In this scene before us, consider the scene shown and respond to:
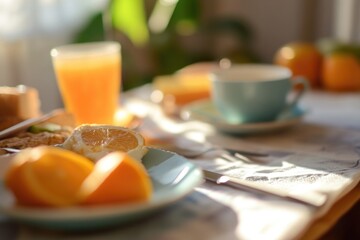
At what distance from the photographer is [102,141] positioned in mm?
675

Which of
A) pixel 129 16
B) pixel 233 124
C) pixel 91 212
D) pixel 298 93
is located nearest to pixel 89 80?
pixel 233 124

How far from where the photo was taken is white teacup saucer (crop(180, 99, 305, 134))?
0.92 meters

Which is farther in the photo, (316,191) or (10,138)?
(10,138)

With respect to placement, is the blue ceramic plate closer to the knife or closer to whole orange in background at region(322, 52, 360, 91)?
the knife

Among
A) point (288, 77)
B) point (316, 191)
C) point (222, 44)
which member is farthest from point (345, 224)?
point (222, 44)

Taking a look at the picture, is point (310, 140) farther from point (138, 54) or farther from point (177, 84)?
point (138, 54)

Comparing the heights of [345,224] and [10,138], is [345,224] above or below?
below

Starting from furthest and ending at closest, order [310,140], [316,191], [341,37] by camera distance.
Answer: [341,37] < [310,140] < [316,191]

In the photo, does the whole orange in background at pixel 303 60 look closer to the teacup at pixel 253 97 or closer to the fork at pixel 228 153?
the teacup at pixel 253 97

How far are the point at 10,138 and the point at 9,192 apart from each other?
185mm

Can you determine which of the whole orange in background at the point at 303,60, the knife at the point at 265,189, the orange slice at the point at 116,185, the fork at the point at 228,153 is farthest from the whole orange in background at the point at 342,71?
the orange slice at the point at 116,185

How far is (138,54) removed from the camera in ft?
7.26

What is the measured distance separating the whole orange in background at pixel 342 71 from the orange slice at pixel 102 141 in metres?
0.70

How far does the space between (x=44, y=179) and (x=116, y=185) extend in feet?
0.23
